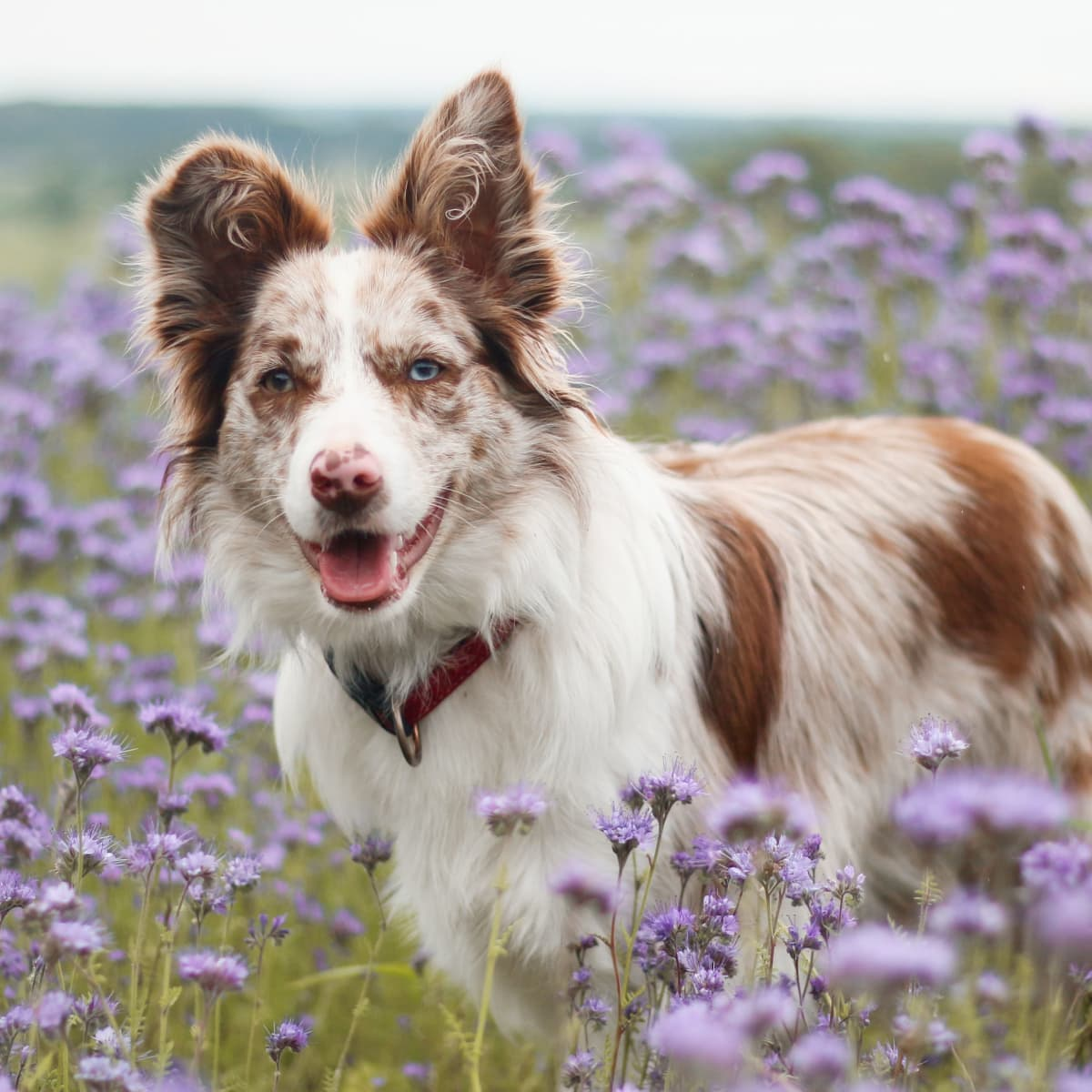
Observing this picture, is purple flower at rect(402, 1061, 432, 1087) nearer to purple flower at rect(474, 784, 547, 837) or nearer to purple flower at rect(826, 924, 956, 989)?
purple flower at rect(474, 784, 547, 837)

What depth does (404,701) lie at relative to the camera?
3221mm

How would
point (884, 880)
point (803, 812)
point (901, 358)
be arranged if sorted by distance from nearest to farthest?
point (803, 812) → point (884, 880) → point (901, 358)

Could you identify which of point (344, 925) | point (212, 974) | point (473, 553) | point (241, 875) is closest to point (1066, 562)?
point (473, 553)

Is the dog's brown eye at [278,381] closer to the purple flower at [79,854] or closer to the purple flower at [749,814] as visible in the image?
the purple flower at [79,854]

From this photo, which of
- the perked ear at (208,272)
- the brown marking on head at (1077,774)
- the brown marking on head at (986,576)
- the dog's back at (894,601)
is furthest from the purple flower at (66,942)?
the brown marking on head at (1077,774)

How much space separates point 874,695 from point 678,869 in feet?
4.64

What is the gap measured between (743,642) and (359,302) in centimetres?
124

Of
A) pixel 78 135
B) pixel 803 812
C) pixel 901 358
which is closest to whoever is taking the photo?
pixel 803 812

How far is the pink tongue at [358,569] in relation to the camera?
294 centimetres

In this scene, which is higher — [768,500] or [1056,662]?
[768,500]

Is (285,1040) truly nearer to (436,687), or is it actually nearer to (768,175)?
(436,687)

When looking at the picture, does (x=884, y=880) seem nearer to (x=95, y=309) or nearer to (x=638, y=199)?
(x=638, y=199)

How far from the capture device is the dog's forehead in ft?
10.4

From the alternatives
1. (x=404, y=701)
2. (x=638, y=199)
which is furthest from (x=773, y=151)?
(x=404, y=701)
